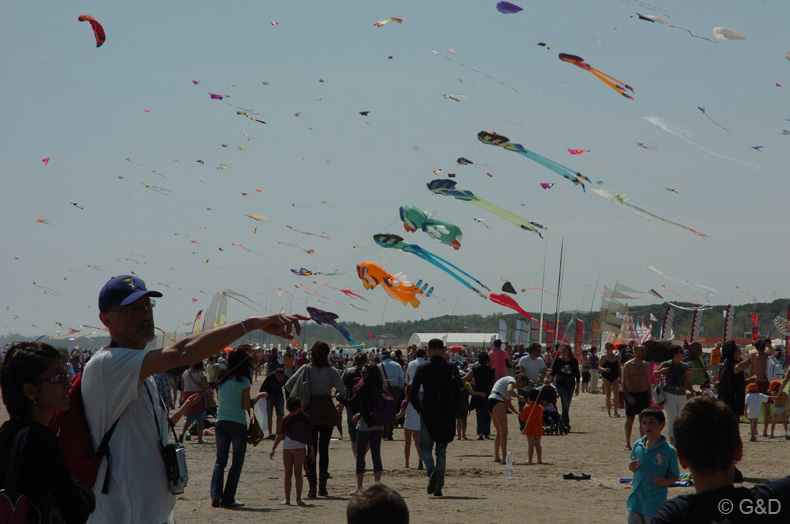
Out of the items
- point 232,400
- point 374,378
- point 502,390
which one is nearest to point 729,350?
point 502,390

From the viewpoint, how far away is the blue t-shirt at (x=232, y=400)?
31.5 ft

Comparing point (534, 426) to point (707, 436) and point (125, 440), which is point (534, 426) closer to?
point (125, 440)

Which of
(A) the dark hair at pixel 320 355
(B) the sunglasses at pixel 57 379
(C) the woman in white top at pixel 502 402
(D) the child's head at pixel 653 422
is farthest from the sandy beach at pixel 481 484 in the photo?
(B) the sunglasses at pixel 57 379

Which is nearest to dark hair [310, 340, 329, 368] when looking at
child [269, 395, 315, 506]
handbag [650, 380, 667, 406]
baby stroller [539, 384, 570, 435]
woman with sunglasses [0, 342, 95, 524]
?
child [269, 395, 315, 506]

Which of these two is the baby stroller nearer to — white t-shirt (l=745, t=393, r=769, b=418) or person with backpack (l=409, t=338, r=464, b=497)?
white t-shirt (l=745, t=393, r=769, b=418)

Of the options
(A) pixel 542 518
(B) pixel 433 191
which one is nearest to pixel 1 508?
(A) pixel 542 518

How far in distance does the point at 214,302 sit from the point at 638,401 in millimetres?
7520

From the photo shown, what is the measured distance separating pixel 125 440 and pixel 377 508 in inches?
44.2

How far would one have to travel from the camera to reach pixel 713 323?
118m

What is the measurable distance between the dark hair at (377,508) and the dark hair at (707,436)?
908mm

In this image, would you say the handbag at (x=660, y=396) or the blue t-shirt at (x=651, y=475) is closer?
the blue t-shirt at (x=651, y=475)

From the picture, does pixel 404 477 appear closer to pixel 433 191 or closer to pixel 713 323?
pixel 433 191

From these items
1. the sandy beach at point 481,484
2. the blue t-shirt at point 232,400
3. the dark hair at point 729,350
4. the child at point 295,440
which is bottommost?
the sandy beach at point 481,484

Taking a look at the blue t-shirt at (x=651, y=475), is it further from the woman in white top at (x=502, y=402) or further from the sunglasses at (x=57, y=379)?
the woman in white top at (x=502, y=402)
